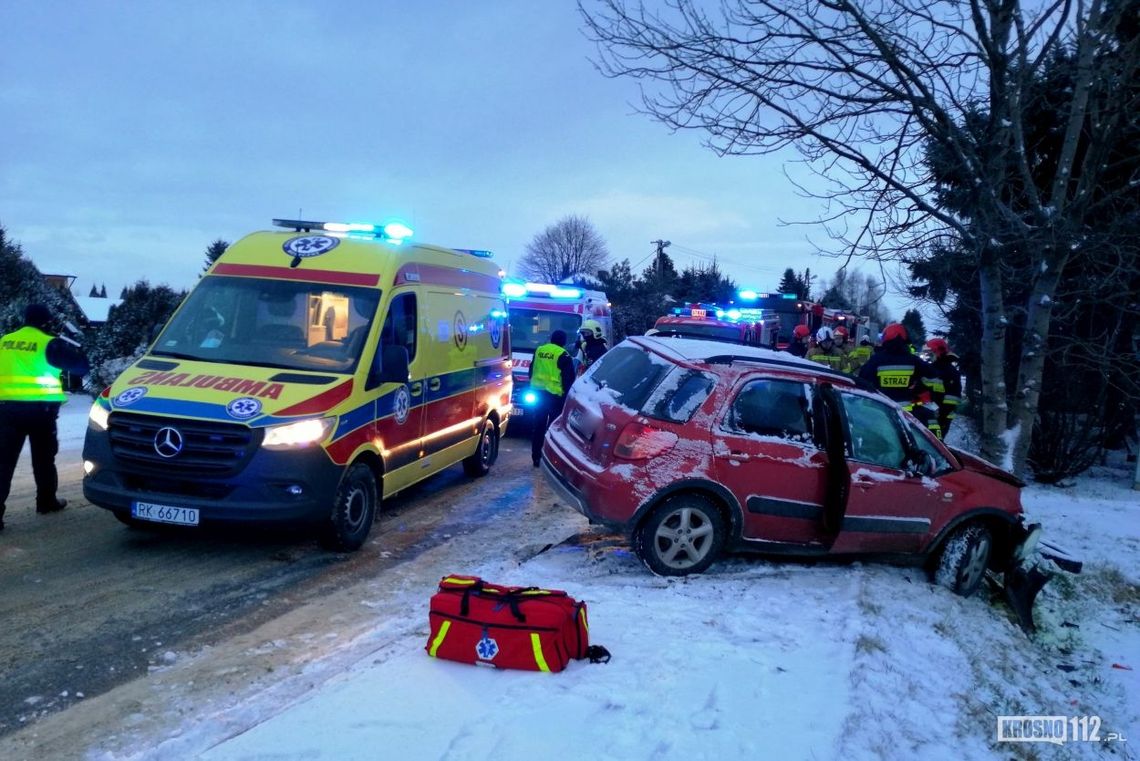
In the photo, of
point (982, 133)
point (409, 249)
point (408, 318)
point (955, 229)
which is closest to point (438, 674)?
point (408, 318)

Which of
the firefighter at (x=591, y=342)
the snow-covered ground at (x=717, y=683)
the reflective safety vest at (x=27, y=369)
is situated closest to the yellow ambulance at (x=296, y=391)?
the reflective safety vest at (x=27, y=369)

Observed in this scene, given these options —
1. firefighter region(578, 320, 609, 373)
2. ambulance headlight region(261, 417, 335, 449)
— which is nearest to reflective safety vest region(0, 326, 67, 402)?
ambulance headlight region(261, 417, 335, 449)

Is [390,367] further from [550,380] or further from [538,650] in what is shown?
[550,380]

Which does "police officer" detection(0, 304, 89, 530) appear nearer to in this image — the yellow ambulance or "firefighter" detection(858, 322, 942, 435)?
the yellow ambulance

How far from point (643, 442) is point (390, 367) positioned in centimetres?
226

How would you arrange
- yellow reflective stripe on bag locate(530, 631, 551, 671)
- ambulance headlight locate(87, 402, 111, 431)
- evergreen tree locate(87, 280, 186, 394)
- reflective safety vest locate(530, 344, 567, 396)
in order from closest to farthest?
yellow reflective stripe on bag locate(530, 631, 551, 671)
ambulance headlight locate(87, 402, 111, 431)
reflective safety vest locate(530, 344, 567, 396)
evergreen tree locate(87, 280, 186, 394)

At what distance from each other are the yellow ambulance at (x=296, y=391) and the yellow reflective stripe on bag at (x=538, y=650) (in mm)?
2556

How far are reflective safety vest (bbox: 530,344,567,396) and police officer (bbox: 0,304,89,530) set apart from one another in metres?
5.22

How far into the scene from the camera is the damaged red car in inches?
232

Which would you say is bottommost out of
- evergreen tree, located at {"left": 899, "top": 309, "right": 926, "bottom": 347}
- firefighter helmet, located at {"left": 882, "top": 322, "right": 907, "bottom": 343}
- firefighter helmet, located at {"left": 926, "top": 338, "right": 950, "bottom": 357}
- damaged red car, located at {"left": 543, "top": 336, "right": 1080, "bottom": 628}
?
damaged red car, located at {"left": 543, "top": 336, "right": 1080, "bottom": 628}

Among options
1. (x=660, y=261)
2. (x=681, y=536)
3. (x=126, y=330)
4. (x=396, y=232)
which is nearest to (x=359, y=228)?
(x=396, y=232)

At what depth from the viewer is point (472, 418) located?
31.1 ft

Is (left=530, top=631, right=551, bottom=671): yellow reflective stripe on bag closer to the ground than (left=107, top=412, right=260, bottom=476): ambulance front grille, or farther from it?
closer to the ground

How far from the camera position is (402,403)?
725 centimetres
